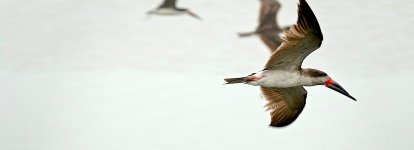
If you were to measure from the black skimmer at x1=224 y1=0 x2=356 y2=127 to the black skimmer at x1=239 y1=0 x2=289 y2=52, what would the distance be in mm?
4096

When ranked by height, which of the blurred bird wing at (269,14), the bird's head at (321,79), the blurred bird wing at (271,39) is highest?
the bird's head at (321,79)

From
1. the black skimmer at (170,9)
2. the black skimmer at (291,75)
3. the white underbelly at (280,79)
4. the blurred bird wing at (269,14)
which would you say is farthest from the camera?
the black skimmer at (170,9)

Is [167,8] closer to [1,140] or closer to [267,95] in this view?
[267,95]

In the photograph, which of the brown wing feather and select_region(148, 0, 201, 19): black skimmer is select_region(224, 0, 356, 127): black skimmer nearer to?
the brown wing feather

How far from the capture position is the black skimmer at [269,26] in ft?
30.6

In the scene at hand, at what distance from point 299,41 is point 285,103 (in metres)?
0.69

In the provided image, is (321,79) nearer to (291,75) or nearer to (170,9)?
(291,75)

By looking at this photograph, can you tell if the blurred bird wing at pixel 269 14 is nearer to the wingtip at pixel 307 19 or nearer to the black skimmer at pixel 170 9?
the black skimmer at pixel 170 9

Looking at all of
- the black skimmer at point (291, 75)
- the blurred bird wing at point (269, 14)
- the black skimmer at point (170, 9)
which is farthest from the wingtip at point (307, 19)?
the black skimmer at point (170, 9)

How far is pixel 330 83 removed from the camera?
491 centimetres

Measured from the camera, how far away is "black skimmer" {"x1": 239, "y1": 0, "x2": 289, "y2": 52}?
9312mm

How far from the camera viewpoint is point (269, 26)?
31.4 ft

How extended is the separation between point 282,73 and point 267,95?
0.41 metres

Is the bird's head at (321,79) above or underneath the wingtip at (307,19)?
underneath
